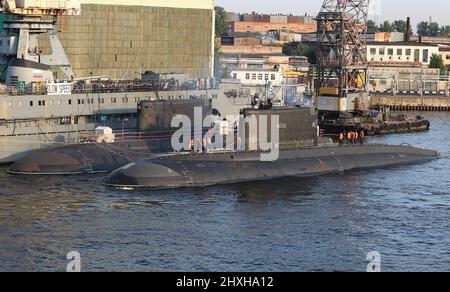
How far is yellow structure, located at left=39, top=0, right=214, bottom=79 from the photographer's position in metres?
84.8

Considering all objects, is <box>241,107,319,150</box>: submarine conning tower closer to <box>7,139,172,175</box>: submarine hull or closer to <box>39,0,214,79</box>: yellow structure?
<box>7,139,172,175</box>: submarine hull

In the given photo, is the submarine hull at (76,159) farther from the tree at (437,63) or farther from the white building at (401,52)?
the tree at (437,63)

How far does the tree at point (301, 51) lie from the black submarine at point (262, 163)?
93999 mm

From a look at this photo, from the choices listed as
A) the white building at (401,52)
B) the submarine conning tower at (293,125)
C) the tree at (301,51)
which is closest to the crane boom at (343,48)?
the submarine conning tower at (293,125)

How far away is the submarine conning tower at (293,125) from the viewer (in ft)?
171

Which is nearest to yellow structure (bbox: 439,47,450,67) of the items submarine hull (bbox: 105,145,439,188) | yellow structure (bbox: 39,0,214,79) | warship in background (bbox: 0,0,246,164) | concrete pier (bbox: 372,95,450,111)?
concrete pier (bbox: 372,95,450,111)

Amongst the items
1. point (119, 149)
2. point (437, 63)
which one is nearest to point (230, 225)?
point (119, 149)

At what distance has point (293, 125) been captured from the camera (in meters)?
54.0

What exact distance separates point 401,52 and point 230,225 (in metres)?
113

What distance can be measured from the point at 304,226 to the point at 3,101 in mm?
27723

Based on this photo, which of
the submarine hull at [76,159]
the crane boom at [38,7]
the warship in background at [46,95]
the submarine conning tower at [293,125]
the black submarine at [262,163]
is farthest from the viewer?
the crane boom at [38,7]

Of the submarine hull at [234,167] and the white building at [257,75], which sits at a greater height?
the white building at [257,75]

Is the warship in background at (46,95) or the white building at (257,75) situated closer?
the warship in background at (46,95)

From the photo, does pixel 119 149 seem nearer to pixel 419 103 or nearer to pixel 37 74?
pixel 37 74
